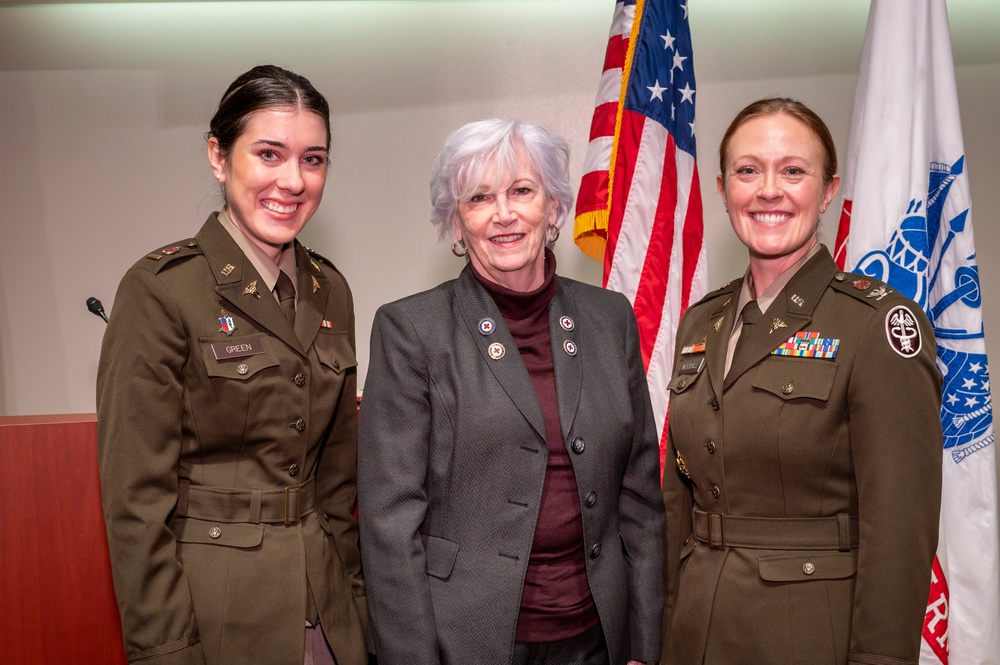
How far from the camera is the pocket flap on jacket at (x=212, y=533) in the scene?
180 cm

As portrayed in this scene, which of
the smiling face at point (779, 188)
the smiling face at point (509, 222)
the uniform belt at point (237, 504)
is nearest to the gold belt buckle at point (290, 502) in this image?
the uniform belt at point (237, 504)

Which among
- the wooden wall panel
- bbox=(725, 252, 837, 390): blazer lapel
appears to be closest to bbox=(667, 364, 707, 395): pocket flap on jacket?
bbox=(725, 252, 837, 390): blazer lapel

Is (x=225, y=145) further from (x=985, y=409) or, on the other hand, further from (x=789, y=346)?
(x=985, y=409)

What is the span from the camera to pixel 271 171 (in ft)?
6.41

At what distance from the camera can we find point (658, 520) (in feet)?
6.42

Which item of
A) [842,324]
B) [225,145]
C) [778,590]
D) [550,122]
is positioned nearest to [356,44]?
[550,122]

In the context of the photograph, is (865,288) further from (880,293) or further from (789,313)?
(789,313)

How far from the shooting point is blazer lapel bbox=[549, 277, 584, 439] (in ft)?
5.93

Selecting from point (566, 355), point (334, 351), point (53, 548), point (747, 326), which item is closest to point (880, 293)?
point (747, 326)

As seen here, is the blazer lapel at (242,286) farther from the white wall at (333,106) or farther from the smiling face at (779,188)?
the white wall at (333,106)

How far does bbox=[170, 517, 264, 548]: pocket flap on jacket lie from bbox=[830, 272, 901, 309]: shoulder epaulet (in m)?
1.29

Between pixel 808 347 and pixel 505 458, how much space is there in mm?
643

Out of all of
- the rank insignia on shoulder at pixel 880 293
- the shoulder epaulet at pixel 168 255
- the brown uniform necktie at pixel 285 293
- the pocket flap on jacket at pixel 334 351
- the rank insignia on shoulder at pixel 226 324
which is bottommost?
the pocket flap on jacket at pixel 334 351

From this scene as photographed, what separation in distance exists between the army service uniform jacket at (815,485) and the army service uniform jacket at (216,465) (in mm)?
773
